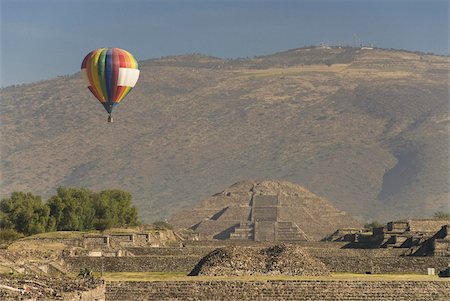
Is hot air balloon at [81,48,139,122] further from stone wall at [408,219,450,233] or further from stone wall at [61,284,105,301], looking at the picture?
stone wall at [61,284,105,301]

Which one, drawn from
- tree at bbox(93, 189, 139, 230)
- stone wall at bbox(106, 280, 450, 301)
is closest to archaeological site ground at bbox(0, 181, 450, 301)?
stone wall at bbox(106, 280, 450, 301)

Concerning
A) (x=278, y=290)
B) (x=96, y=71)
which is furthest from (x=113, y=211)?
(x=278, y=290)

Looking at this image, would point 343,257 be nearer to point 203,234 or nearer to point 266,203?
point 203,234

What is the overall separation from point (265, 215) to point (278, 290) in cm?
8846

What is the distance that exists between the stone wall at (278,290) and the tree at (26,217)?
40.7 m

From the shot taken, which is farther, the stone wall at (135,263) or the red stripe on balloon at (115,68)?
the red stripe on balloon at (115,68)

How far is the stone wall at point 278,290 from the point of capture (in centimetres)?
6569

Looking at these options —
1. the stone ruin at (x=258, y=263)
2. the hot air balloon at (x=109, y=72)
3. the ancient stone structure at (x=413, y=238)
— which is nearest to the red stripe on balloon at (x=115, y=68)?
the hot air balloon at (x=109, y=72)

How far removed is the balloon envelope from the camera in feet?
302

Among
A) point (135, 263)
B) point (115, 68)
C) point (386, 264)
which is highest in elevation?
point (115, 68)

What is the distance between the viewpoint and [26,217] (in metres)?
108

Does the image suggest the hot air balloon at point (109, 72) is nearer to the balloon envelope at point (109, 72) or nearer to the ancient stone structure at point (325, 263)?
the balloon envelope at point (109, 72)

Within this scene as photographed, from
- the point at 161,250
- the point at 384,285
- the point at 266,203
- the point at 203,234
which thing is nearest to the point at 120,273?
the point at 161,250

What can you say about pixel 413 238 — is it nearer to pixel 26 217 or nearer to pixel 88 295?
pixel 26 217
